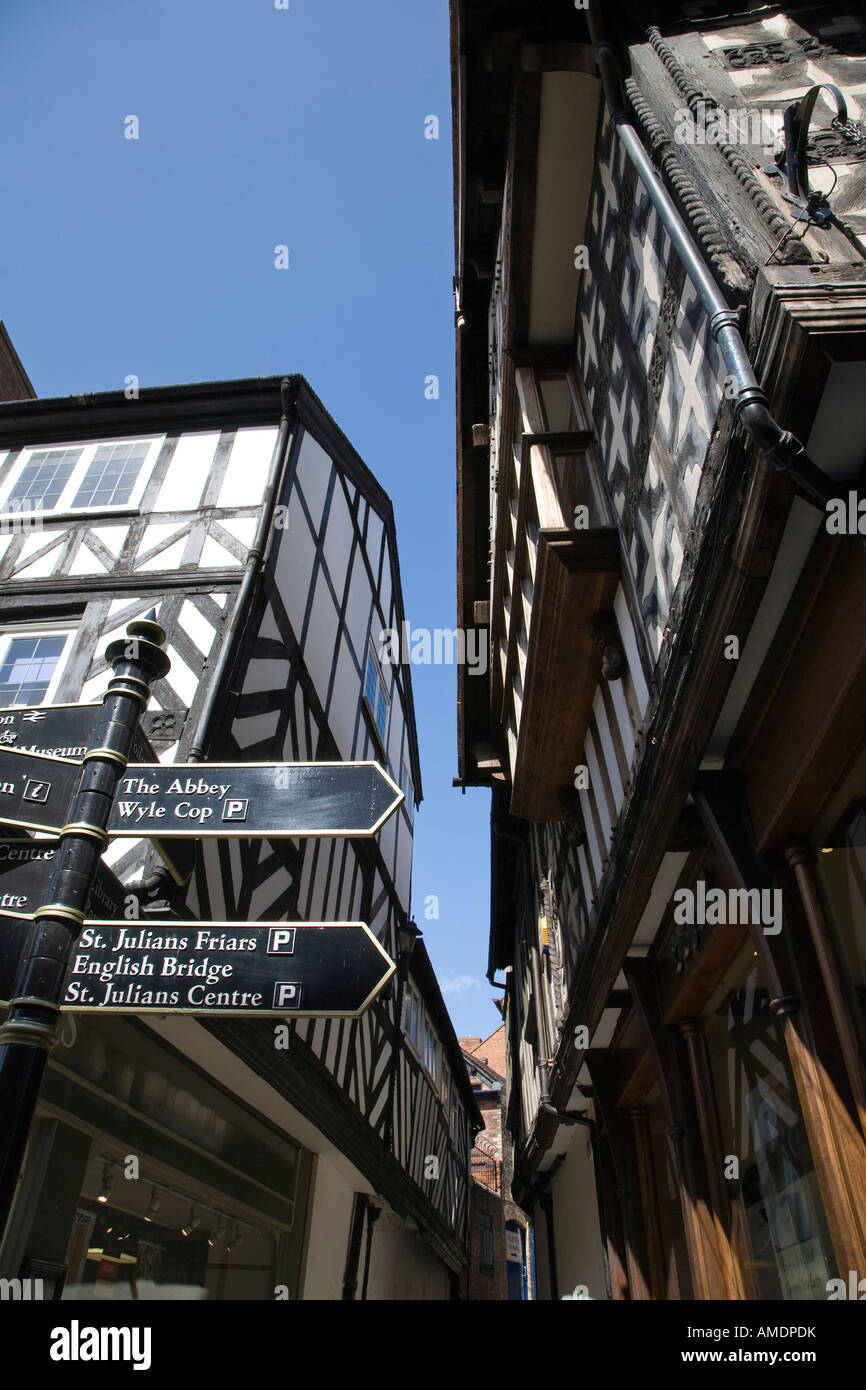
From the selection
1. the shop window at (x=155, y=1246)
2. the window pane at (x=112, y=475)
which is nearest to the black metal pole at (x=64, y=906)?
the shop window at (x=155, y=1246)

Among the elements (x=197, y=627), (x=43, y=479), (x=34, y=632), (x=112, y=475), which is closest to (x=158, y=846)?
(x=197, y=627)

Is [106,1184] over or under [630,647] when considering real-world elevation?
under

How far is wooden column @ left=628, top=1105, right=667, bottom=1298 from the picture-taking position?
19.3 ft

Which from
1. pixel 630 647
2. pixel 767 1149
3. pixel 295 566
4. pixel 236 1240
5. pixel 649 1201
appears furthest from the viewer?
pixel 295 566

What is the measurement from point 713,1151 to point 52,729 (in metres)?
4.41

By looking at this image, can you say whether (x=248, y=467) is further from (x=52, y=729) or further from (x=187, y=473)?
(x=52, y=729)

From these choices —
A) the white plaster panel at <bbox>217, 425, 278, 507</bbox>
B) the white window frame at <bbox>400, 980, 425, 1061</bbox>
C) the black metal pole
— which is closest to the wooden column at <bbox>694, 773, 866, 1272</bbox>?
the black metal pole

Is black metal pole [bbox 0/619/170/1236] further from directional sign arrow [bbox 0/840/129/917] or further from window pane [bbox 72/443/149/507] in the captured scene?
window pane [bbox 72/443/149/507]

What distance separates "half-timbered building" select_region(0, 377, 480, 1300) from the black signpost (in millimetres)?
653

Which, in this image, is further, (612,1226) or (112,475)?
(112,475)

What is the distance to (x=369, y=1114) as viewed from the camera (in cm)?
1012

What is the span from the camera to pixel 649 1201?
20.1 feet

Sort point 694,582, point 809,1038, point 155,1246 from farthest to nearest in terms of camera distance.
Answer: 1. point 155,1246
2. point 694,582
3. point 809,1038
